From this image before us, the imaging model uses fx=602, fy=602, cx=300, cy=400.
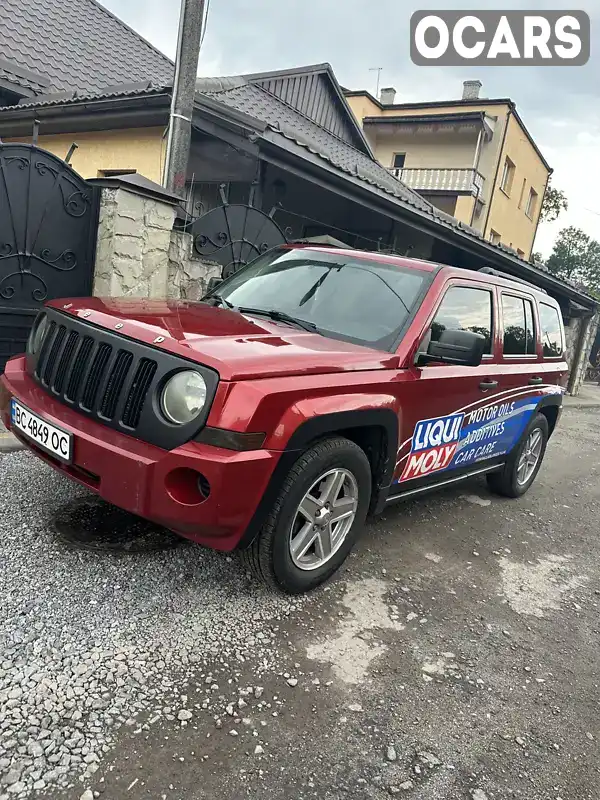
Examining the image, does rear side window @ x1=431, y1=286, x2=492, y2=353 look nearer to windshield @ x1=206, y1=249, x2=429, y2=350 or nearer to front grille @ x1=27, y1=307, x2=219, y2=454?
windshield @ x1=206, y1=249, x2=429, y2=350

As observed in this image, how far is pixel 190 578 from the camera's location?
3.05m

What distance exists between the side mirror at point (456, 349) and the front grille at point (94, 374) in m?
1.61

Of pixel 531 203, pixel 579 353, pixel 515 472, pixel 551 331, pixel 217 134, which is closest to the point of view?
pixel 515 472

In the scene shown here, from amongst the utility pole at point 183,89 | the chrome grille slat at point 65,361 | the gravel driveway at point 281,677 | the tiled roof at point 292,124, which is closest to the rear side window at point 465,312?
the gravel driveway at point 281,677

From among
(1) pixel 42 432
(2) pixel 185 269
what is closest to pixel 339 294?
(1) pixel 42 432

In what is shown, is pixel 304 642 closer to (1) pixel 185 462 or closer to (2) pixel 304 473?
(2) pixel 304 473

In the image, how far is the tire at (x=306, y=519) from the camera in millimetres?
2750

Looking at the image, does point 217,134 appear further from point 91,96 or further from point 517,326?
point 517,326

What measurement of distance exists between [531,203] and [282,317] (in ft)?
96.6

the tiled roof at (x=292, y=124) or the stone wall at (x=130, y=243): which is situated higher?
the tiled roof at (x=292, y=124)

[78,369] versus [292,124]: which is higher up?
[292,124]

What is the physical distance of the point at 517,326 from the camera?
4.65m

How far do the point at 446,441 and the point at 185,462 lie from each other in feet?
6.62

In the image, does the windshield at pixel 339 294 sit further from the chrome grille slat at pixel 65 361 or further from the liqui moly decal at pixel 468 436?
the chrome grille slat at pixel 65 361
